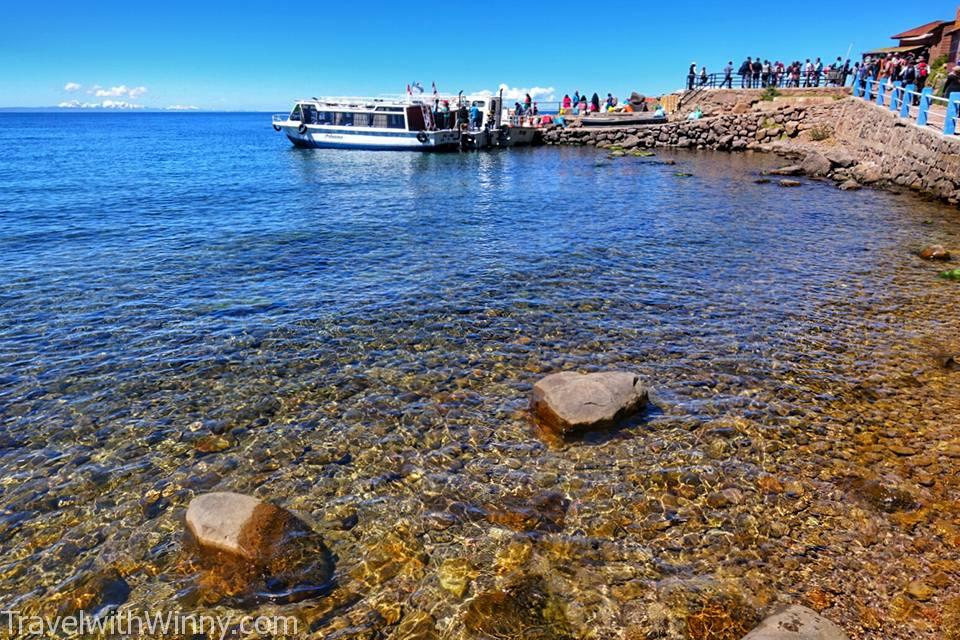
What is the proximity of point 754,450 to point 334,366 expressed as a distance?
250 inches

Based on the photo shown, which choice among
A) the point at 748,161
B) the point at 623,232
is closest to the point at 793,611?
the point at 623,232

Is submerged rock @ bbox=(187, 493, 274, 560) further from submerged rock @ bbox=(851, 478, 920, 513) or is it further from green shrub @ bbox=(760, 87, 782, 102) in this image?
green shrub @ bbox=(760, 87, 782, 102)

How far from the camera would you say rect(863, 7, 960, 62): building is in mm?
42969

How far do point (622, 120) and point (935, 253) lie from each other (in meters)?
42.8

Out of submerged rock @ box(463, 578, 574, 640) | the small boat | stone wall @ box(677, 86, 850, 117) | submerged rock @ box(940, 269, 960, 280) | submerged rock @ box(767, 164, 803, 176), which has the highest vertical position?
stone wall @ box(677, 86, 850, 117)

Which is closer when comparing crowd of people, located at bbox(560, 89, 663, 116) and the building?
the building

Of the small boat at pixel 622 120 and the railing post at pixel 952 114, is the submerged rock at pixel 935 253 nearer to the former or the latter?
the railing post at pixel 952 114

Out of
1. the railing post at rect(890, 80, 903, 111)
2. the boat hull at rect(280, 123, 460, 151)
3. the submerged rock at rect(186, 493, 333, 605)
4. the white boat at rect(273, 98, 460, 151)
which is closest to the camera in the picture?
the submerged rock at rect(186, 493, 333, 605)

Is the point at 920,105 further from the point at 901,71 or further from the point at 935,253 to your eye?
the point at 935,253

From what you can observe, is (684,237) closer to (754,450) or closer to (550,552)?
(754,450)

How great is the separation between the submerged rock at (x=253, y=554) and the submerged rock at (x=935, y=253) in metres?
16.4

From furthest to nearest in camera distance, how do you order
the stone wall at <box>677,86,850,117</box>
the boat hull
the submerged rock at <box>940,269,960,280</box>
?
the boat hull
the stone wall at <box>677,86,850,117</box>
the submerged rock at <box>940,269,960,280</box>

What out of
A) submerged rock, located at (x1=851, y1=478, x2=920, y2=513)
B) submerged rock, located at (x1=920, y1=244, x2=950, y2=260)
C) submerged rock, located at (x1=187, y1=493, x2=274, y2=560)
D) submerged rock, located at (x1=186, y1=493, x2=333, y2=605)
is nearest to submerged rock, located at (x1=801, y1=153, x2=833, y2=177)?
submerged rock, located at (x1=920, y1=244, x2=950, y2=260)

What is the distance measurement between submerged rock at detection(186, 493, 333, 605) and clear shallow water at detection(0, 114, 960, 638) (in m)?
0.20
